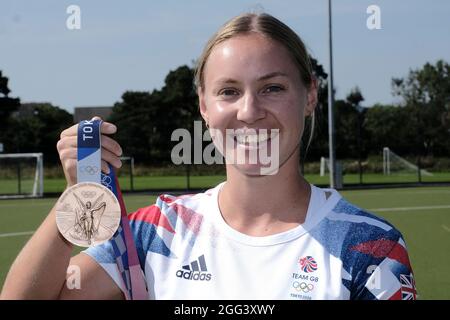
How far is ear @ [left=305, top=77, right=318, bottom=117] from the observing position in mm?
1787

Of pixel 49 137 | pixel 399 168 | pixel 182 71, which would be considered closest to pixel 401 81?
pixel 399 168

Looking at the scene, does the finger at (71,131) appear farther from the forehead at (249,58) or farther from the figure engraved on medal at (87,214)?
the forehead at (249,58)

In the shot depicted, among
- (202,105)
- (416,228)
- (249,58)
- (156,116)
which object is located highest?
(156,116)

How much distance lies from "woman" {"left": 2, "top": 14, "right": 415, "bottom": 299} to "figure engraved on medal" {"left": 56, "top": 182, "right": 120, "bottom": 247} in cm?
Result: 5

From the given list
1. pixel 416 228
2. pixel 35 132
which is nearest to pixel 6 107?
pixel 35 132

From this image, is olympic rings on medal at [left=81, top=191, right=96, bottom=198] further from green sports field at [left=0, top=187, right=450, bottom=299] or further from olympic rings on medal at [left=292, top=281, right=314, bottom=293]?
green sports field at [left=0, top=187, right=450, bottom=299]

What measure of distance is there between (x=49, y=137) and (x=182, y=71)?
814 centimetres

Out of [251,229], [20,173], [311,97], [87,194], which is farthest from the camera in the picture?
[20,173]

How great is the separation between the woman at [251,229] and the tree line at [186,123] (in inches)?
1106

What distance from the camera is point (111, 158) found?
5.02 ft

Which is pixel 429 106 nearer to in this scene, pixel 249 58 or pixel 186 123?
pixel 186 123

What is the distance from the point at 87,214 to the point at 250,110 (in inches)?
18.4

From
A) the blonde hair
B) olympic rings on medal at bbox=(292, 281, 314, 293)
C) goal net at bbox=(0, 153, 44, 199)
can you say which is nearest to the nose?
the blonde hair

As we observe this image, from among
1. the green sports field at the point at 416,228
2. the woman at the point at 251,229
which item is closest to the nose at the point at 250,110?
the woman at the point at 251,229
